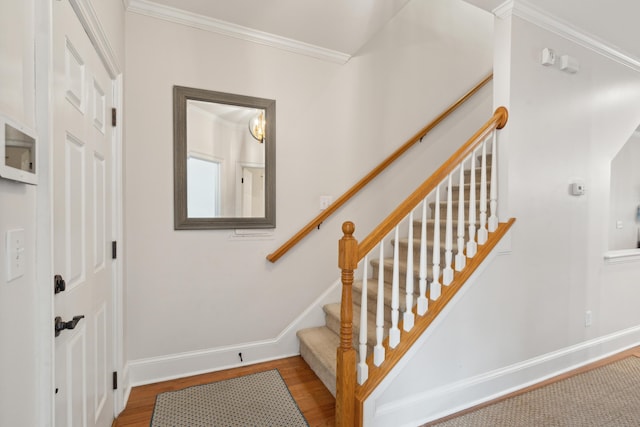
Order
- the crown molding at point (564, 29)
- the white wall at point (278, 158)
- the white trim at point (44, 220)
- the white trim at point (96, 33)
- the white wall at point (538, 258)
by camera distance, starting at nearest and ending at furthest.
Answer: the white trim at point (44, 220) → the white trim at point (96, 33) → the white wall at point (538, 258) → the crown molding at point (564, 29) → the white wall at point (278, 158)

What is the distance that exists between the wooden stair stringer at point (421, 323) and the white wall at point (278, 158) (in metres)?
0.99

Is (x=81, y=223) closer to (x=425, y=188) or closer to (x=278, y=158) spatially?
(x=278, y=158)

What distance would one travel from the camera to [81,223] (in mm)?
1236

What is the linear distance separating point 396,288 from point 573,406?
1.46 m

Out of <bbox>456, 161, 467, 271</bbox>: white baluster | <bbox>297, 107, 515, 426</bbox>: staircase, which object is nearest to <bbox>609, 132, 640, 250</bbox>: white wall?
<bbox>297, 107, 515, 426</bbox>: staircase

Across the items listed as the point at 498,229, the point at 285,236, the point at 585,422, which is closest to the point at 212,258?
the point at 285,236

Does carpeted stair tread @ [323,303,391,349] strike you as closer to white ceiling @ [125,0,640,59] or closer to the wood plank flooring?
the wood plank flooring

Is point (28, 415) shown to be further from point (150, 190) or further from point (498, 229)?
point (498, 229)

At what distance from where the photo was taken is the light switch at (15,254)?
698mm

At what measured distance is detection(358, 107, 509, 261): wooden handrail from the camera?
1.58 metres

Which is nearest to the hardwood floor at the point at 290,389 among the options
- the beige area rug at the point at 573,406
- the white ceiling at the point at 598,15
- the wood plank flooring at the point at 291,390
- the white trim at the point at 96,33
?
the wood plank flooring at the point at 291,390

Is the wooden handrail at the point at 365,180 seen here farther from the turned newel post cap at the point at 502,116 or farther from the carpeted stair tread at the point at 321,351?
the turned newel post cap at the point at 502,116

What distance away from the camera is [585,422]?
176 cm

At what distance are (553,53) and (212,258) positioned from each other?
2848 mm
